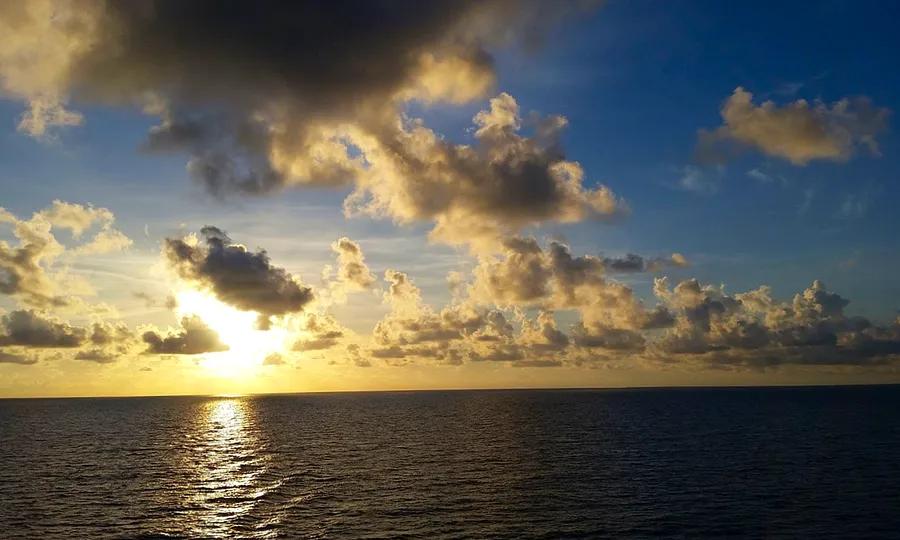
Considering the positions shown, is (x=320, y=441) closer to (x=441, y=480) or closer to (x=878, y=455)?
(x=441, y=480)

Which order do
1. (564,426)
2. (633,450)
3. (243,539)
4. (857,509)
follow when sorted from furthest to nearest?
(564,426), (633,450), (857,509), (243,539)

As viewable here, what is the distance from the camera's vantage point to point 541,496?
77.2 m

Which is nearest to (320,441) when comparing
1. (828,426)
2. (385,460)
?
(385,460)

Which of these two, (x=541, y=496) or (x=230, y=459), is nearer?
(x=541, y=496)

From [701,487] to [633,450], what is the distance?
39.3m

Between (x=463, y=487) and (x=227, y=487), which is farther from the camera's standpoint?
(x=227, y=487)

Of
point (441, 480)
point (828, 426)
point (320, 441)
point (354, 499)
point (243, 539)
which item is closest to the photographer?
point (243, 539)

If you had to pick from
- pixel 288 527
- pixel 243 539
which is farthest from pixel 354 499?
pixel 243 539

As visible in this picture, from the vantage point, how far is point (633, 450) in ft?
397

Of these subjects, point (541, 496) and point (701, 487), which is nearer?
point (541, 496)

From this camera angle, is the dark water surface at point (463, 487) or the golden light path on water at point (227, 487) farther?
the golden light path on water at point (227, 487)

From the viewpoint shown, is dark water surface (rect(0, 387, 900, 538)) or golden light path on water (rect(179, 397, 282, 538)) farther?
golden light path on water (rect(179, 397, 282, 538))

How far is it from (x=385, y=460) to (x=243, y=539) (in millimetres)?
48783

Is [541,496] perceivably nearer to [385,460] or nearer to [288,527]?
[288,527]
